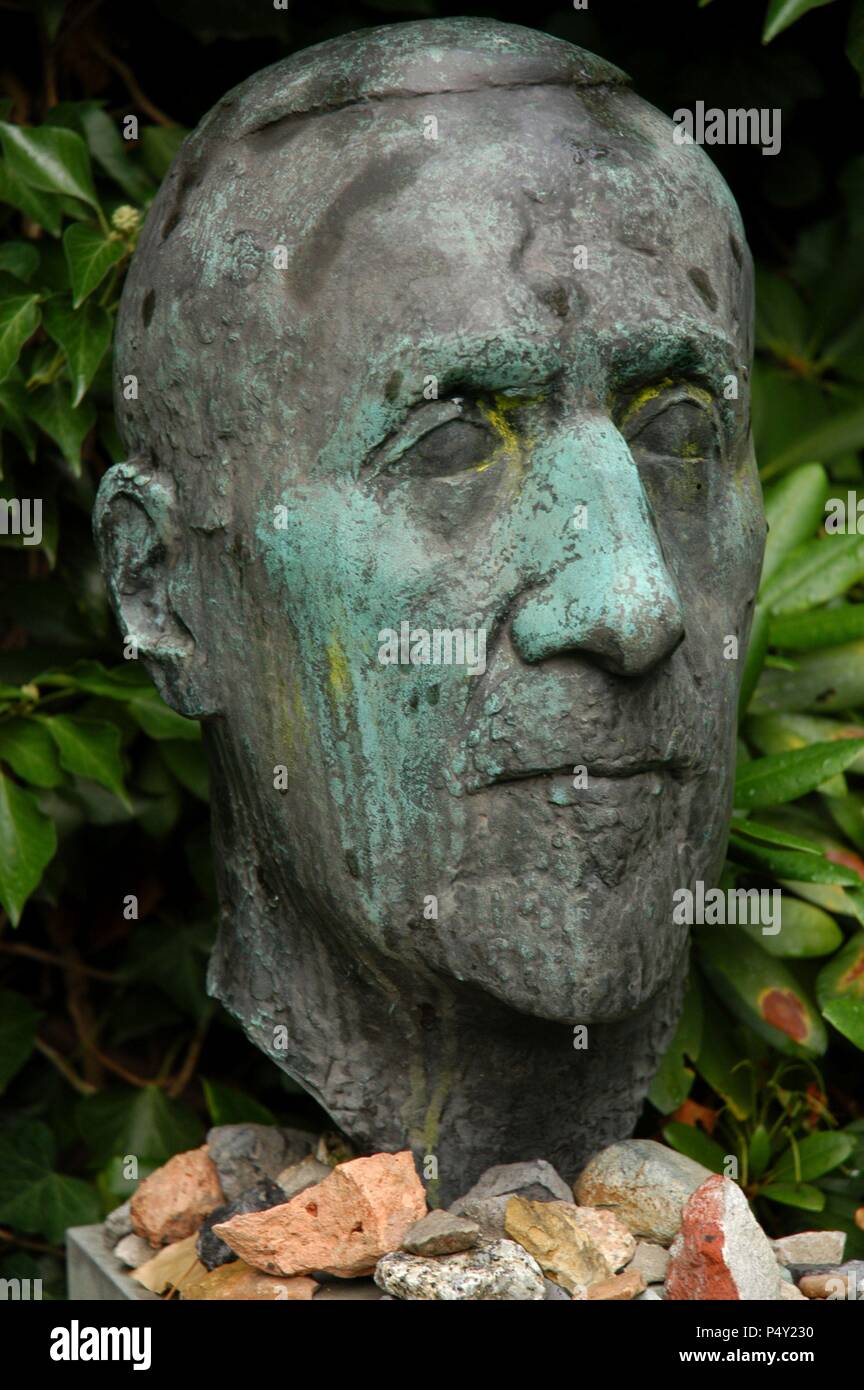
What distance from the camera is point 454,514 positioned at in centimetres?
211

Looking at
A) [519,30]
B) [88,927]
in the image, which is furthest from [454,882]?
[88,927]

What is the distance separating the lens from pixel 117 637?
132 inches

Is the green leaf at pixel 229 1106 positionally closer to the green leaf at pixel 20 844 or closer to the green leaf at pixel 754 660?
the green leaf at pixel 20 844

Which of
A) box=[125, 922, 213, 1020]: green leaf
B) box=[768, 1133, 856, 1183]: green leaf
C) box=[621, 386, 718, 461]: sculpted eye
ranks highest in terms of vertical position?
box=[621, 386, 718, 461]: sculpted eye

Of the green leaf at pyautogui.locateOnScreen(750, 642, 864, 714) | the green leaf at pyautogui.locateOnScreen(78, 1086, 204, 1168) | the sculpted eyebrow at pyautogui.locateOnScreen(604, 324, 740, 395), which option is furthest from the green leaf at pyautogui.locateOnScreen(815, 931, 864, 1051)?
the green leaf at pyautogui.locateOnScreen(78, 1086, 204, 1168)

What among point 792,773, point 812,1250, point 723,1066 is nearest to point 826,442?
point 792,773

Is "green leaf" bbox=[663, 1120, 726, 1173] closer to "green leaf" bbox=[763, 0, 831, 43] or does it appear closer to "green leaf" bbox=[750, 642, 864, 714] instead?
"green leaf" bbox=[750, 642, 864, 714]

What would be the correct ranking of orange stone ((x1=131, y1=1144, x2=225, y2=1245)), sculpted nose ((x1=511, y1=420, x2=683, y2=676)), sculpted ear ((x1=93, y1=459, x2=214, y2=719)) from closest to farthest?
sculpted nose ((x1=511, y1=420, x2=683, y2=676)) < sculpted ear ((x1=93, y1=459, x2=214, y2=719)) < orange stone ((x1=131, y1=1144, x2=225, y2=1245))

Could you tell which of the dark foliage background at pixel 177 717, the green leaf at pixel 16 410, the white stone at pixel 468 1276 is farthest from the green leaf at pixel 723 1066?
the green leaf at pixel 16 410

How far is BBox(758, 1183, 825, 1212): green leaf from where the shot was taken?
2.77 metres

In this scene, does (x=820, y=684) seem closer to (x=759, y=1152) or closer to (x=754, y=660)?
(x=754, y=660)

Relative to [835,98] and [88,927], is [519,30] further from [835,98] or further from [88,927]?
[88,927]

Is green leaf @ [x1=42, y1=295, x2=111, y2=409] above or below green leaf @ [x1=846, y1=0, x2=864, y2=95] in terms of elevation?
below

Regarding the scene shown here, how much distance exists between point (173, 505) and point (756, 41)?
1.69m
